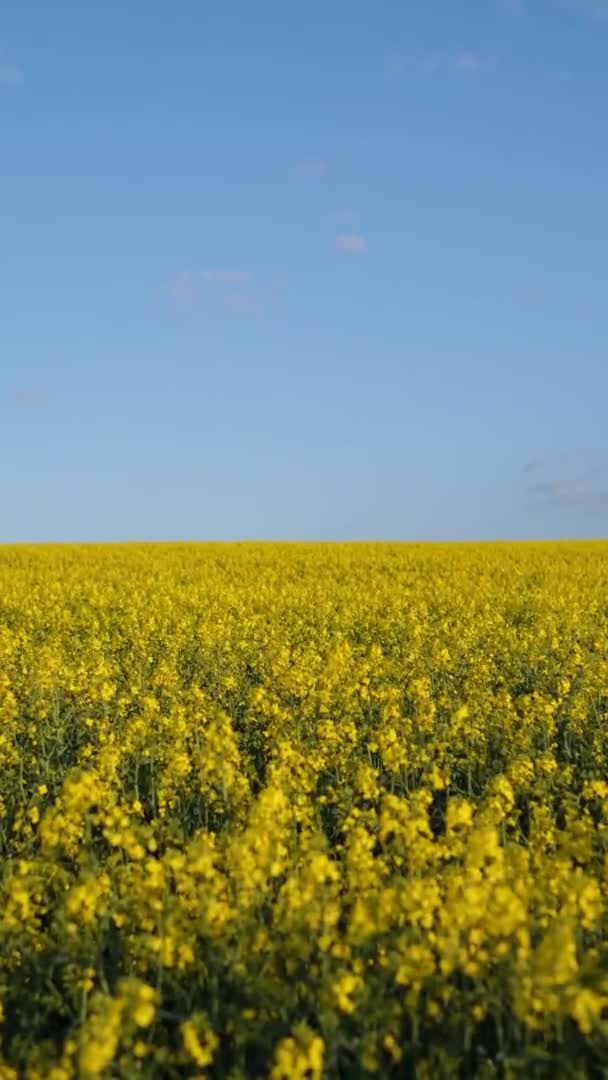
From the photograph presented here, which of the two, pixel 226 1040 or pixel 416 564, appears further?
pixel 416 564

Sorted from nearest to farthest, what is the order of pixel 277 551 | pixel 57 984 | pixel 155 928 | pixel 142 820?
1. pixel 155 928
2. pixel 57 984
3. pixel 142 820
4. pixel 277 551

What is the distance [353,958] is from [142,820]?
13.6ft

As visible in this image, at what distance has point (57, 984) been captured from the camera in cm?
658

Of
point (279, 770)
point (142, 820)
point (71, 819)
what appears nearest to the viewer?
point (71, 819)

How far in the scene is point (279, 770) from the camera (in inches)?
319

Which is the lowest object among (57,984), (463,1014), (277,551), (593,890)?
(57,984)

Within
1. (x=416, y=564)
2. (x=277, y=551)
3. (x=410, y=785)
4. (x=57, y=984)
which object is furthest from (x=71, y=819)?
(x=277, y=551)

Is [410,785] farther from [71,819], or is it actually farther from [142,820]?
[71,819]

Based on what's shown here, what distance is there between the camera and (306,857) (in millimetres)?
6230

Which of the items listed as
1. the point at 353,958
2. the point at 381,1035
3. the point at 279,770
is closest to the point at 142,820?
the point at 279,770

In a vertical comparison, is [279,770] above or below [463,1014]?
above

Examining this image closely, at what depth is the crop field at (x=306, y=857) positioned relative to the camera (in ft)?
16.0

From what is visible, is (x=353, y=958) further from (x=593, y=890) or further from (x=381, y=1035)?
(x=593, y=890)

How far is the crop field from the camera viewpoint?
488 cm
